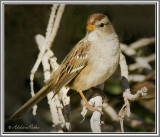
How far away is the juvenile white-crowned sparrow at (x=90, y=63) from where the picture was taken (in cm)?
299

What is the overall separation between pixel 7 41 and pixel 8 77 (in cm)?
44

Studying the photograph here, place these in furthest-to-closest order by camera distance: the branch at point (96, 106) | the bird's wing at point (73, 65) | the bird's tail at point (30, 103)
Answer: the bird's wing at point (73, 65) < the bird's tail at point (30, 103) < the branch at point (96, 106)

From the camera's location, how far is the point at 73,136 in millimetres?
2900

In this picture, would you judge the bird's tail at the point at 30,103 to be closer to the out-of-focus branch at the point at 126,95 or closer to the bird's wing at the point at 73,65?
the bird's wing at the point at 73,65

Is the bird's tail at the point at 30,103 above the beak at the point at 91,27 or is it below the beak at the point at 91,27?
below

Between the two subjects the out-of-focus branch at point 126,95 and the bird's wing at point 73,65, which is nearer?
the out-of-focus branch at point 126,95

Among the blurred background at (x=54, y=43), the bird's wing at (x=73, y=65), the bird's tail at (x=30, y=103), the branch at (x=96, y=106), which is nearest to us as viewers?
the branch at (x=96, y=106)

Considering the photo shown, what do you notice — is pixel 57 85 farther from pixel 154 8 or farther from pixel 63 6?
pixel 154 8

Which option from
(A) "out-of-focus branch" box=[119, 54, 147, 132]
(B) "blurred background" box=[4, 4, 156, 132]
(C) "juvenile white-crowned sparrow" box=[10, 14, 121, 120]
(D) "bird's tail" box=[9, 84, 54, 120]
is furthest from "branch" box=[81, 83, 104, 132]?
(B) "blurred background" box=[4, 4, 156, 132]

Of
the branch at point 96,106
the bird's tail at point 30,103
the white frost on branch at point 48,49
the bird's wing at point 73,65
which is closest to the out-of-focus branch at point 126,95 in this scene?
the branch at point 96,106

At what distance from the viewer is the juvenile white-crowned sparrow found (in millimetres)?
2988

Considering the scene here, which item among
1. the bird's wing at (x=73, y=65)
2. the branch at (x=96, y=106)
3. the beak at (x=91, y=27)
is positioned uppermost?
the beak at (x=91, y=27)

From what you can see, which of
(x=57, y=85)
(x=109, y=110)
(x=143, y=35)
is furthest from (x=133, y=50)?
(x=57, y=85)

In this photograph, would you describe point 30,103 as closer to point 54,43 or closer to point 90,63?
point 90,63
